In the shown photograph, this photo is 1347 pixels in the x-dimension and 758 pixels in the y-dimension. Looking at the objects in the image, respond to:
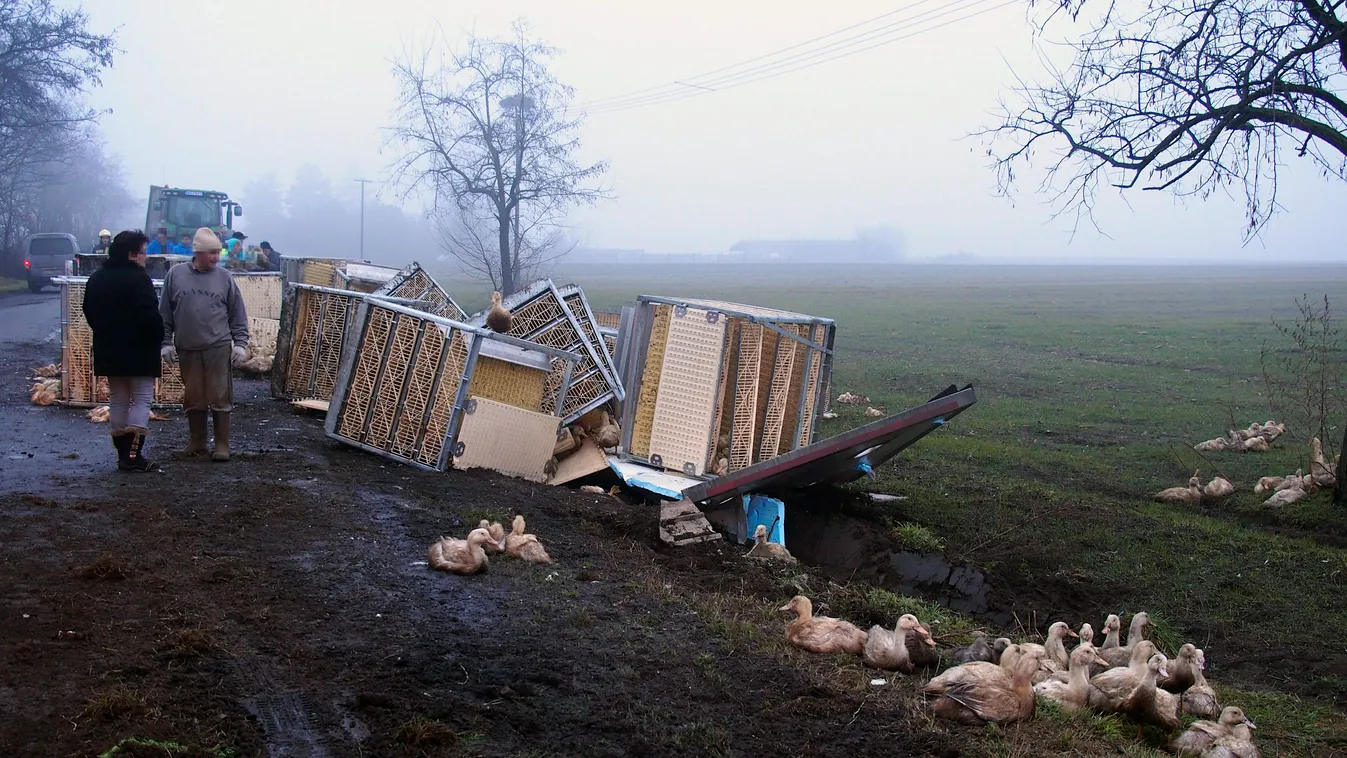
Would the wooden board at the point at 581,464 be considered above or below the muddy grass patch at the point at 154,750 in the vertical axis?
below

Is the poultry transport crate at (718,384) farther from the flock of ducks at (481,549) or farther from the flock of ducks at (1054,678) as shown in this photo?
the flock of ducks at (1054,678)

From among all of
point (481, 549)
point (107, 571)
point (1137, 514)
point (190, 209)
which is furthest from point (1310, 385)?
point (190, 209)

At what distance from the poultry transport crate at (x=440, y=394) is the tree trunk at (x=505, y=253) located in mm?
19414

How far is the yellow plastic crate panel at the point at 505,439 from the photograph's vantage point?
9453 mm

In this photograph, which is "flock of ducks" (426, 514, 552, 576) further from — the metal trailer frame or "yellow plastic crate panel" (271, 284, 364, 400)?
"yellow plastic crate panel" (271, 284, 364, 400)

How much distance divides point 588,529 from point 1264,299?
208ft

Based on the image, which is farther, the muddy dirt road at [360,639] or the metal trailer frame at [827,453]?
the metal trailer frame at [827,453]

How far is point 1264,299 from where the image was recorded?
6009 centimetres

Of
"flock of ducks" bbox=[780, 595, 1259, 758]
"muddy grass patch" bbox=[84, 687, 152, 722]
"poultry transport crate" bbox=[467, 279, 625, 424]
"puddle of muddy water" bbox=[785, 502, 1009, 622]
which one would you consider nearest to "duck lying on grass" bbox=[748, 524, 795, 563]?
"puddle of muddy water" bbox=[785, 502, 1009, 622]

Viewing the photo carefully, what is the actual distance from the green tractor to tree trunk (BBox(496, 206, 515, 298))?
33.2 ft

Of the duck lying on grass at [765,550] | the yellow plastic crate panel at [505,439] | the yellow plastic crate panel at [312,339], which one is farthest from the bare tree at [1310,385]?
the yellow plastic crate panel at [312,339]

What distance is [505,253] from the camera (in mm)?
29281

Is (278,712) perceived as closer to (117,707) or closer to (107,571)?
(117,707)

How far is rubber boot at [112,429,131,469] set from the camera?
8188mm
